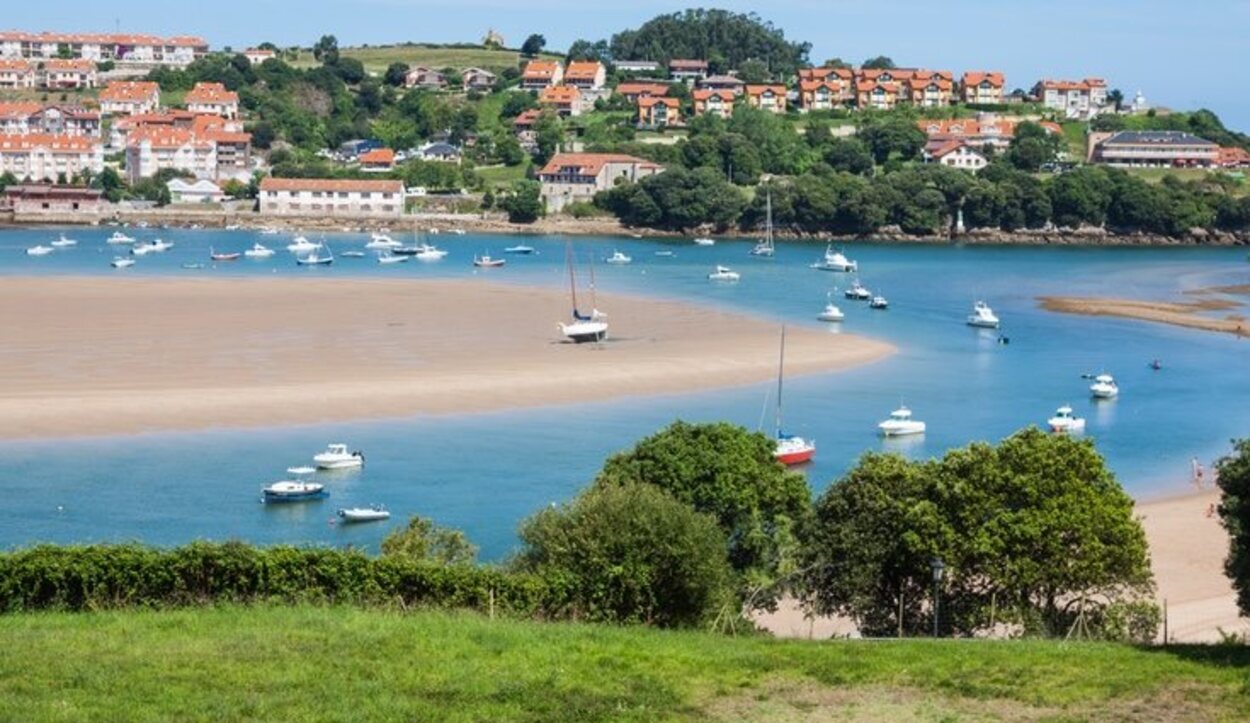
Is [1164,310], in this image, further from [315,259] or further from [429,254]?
[315,259]

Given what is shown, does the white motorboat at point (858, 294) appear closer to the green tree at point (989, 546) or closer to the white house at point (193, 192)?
the green tree at point (989, 546)

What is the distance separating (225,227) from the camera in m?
100

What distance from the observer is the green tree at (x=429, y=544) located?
20.3 m

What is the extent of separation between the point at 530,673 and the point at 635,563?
361 centimetres

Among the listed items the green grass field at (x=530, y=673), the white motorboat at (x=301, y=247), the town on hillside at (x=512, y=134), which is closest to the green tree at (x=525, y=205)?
the town on hillside at (x=512, y=134)

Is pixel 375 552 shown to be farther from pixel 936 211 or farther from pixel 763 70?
pixel 763 70

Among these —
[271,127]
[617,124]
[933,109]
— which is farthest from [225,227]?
[933,109]

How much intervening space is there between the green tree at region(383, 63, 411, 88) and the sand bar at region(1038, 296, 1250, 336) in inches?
3111

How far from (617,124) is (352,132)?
58.6ft

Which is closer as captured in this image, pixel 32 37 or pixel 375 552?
pixel 375 552

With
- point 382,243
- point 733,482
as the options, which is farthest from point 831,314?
point 733,482

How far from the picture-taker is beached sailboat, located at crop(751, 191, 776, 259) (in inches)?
3314

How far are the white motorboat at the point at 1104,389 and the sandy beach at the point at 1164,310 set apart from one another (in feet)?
47.8

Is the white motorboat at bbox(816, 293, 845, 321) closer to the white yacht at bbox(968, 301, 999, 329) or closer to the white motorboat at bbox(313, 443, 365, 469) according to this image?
the white yacht at bbox(968, 301, 999, 329)
